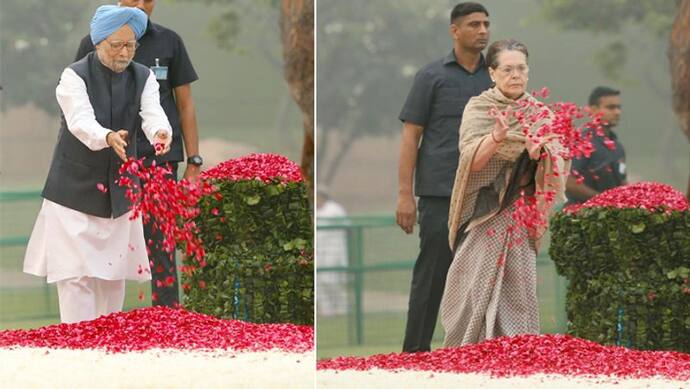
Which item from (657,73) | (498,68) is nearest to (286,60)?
(498,68)

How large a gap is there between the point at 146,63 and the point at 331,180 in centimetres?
112

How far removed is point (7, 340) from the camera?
32.0 feet

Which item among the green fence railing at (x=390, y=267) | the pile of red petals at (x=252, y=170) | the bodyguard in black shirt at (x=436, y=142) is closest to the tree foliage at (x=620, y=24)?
the bodyguard in black shirt at (x=436, y=142)

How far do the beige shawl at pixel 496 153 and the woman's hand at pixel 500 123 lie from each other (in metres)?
0.02

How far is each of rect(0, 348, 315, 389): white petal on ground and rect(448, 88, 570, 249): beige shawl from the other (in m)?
1.06

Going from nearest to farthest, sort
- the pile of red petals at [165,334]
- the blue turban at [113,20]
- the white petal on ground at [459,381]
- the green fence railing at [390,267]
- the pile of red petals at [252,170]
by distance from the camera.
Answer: the white petal on ground at [459,381]
the green fence railing at [390,267]
the blue turban at [113,20]
the pile of red petals at [165,334]
the pile of red petals at [252,170]

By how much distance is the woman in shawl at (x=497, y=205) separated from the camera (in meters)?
9.23

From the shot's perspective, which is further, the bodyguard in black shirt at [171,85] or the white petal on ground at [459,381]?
the bodyguard in black shirt at [171,85]

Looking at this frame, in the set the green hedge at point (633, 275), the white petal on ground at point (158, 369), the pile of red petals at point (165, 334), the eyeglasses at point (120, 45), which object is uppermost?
the eyeglasses at point (120, 45)

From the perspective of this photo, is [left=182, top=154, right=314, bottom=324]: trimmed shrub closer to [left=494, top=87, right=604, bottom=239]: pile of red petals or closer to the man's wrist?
the man's wrist

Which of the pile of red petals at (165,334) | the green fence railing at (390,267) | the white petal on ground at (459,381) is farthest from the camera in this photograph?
the pile of red petals at (165,334)

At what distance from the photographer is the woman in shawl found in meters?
9.23

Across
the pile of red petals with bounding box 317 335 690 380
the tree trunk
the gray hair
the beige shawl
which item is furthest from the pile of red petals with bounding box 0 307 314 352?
the gray hair

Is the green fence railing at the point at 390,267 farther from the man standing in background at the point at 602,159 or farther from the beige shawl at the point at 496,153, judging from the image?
the man standing in background at the point at 602,159
